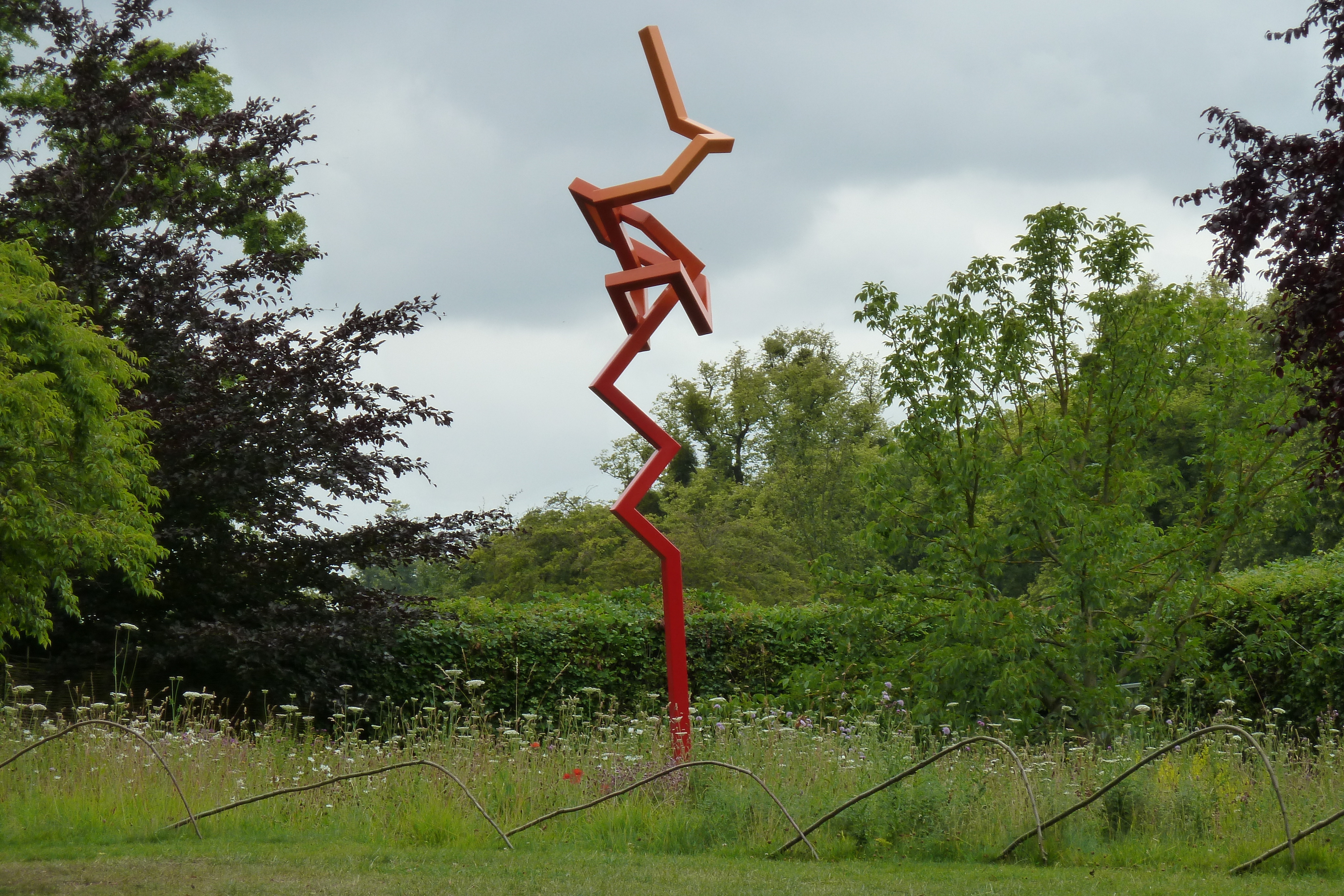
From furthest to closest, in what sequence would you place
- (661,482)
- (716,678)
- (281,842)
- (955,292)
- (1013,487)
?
(661,482), (716,678), (955,292), (1013,487), (281,842)

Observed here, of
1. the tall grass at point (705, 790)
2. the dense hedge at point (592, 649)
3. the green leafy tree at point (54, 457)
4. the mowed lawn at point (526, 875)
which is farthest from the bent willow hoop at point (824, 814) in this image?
the dense hedge at point (592, 649)

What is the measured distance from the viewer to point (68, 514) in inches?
270

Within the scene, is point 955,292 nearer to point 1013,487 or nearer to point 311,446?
point 1013,487

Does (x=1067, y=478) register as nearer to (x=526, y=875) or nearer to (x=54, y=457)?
(x=526, y=875)

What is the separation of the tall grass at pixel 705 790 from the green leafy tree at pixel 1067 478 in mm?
561

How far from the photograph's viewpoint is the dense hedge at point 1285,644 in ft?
28.1

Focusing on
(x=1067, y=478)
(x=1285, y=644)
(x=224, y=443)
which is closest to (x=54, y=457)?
(x=224, y=443)

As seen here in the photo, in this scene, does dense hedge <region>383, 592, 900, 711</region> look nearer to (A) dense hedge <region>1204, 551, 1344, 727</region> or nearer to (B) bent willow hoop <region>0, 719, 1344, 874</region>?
(A) dense hedge <region>1204, 551, 1344, 727</region>

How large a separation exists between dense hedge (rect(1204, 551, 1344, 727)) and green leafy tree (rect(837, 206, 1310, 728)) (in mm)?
481

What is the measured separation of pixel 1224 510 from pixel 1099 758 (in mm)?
2518

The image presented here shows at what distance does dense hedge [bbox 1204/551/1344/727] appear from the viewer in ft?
28.1

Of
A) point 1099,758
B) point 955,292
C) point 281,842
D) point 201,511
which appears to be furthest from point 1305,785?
point 201,511

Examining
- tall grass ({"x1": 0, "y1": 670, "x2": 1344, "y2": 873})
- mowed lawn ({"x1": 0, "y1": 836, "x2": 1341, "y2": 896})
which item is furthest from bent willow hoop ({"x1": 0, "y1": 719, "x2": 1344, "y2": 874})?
mowed lawn ({"x1": 0, "y1": 836, "x2": 1341, "y2": 896})

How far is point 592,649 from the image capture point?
11.4 metres
